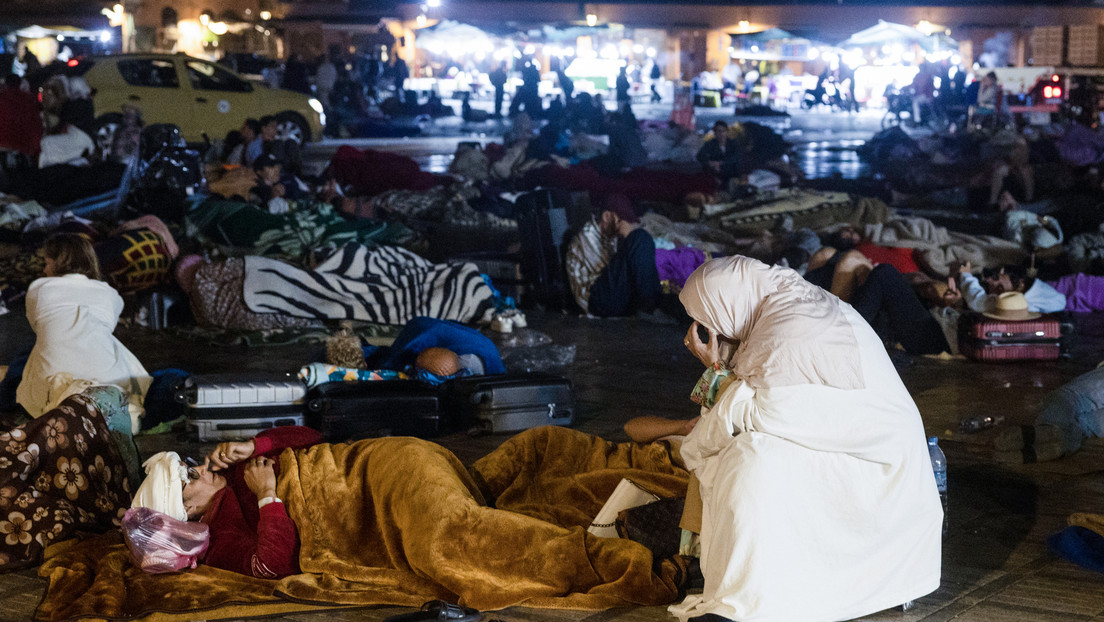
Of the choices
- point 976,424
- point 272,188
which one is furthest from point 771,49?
point 976,424

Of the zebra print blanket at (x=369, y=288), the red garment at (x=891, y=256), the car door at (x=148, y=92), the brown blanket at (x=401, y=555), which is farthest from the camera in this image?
the car door at (x=148, y=92)

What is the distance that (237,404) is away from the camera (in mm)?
5199

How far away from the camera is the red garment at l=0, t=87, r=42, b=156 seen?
12.7m

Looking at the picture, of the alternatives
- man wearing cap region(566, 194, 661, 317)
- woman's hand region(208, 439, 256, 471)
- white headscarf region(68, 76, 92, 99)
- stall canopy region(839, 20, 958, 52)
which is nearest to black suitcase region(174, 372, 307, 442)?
woman's hand region(208, 439, 256, 471)

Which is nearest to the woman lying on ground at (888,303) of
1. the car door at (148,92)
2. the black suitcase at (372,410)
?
the black suitcase at (372,410)

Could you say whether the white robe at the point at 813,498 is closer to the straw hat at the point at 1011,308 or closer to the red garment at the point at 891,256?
the straw hat at the point at 1011,308

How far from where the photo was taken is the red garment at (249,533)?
3578 mm

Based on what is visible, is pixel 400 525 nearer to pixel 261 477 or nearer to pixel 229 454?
pixel 261 477

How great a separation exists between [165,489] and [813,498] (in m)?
1.90

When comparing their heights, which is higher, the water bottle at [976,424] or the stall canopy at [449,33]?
the stall canopy at [449,33]

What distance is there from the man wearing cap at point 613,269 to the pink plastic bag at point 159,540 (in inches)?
183

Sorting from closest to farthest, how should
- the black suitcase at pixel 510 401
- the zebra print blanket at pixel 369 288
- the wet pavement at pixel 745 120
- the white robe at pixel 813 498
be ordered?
the white robe at pixel 813 498, the black suitcase at pixel 510 401, the zebra print blanket at pixel 369 288, the wet pavement at pixel 745 120

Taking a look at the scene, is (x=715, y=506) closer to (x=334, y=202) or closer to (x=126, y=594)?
(x=126, y=594)

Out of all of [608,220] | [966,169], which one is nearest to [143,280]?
[608,220]
